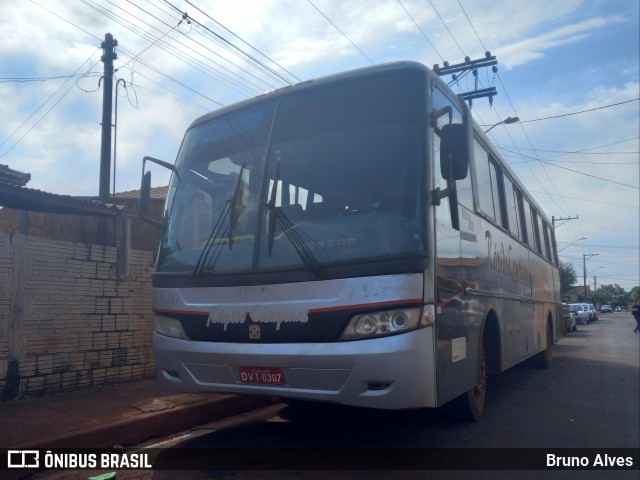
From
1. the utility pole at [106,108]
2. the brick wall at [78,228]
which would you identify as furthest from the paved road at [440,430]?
the utility pole at [106,108]

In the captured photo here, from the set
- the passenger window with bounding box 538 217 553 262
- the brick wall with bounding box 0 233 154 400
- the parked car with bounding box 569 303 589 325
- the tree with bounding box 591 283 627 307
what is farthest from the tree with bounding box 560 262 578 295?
the brick wall with bounding box 0 233 154 400

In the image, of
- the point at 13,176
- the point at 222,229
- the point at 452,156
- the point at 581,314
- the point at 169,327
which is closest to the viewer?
the point at 452,156

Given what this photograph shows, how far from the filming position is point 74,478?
16.0 feet

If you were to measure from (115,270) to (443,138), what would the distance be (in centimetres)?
561

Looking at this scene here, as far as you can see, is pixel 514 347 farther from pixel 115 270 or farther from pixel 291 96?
pixel 115 270

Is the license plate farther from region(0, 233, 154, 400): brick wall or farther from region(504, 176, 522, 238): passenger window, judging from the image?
region(504, 176, 522, 238): passenger window

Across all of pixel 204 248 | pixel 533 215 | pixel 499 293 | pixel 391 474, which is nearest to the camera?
pixel 391 474

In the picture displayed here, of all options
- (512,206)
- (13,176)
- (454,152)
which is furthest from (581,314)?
(454,152)

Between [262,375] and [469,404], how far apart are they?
7.50 feet

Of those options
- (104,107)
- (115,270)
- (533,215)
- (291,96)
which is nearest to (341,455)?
(291,96)

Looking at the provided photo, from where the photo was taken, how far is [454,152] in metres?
4.68

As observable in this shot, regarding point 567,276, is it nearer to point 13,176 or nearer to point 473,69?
point 473,69

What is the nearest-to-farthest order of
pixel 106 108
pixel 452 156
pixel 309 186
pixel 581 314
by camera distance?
pixel 452 156, pixel 309 186, pixel 106 108, pixel 581 314

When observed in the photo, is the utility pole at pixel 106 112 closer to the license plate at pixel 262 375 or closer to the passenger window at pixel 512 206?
the passenger window at pixel 512 206
